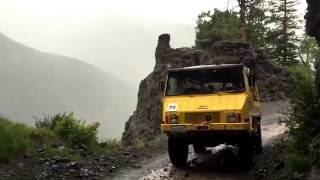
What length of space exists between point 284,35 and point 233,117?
46.3 metres

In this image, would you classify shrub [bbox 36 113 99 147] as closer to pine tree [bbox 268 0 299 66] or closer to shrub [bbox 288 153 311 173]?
shrub [bbox 288 153 311 173]

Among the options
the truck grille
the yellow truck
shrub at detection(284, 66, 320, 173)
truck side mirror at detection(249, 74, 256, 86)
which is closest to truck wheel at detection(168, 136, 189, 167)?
the yellow truck

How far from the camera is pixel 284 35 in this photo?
55.3 meters

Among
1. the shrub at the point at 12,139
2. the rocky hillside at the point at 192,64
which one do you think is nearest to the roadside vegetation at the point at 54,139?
the shrub at the point at 12,139

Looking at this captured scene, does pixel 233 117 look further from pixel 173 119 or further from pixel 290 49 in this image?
pixel 290 49

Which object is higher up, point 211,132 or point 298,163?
point 211,132

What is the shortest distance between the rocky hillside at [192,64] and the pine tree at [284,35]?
14.8 meters

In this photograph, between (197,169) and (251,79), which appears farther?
(251,79)

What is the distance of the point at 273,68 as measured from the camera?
38562mm

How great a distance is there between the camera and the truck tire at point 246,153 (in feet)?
39.1

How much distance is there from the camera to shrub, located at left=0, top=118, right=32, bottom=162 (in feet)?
41.1

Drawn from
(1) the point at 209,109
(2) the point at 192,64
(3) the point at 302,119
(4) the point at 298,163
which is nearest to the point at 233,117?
(1) the point at 209,109

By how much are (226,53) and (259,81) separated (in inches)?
132

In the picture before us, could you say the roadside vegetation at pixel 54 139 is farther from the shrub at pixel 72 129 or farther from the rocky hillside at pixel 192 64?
the rocky hillside at pixel 192 64
